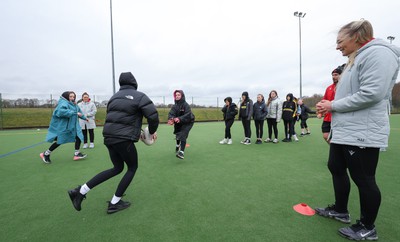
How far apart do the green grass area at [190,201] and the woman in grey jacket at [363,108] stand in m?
0.59

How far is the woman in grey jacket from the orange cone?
0.47 metres

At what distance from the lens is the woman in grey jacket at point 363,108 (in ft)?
5.65

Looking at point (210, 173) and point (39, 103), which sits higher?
point (39, 103)

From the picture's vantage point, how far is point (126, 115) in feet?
8.71

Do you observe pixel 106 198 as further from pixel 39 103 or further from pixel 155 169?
pixel 39 103

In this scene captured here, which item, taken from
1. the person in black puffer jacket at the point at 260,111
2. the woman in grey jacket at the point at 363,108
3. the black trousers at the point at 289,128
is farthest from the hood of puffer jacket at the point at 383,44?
the black trousers at the point at 289,128

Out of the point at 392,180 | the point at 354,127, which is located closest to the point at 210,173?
the point at 354,127

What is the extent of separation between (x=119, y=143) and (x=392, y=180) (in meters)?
4.53

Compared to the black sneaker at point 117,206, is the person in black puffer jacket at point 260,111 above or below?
above

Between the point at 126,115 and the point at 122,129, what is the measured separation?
0.18m

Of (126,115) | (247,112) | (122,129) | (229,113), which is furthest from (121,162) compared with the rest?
(247,112)

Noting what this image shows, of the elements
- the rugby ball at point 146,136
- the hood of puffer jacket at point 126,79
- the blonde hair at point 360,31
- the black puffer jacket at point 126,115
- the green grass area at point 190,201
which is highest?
the blonde hair at point 360,31

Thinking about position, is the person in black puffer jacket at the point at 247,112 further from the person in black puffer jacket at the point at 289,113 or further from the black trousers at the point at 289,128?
the black trousers at the point at 289,128

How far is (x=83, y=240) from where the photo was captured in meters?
2.17
